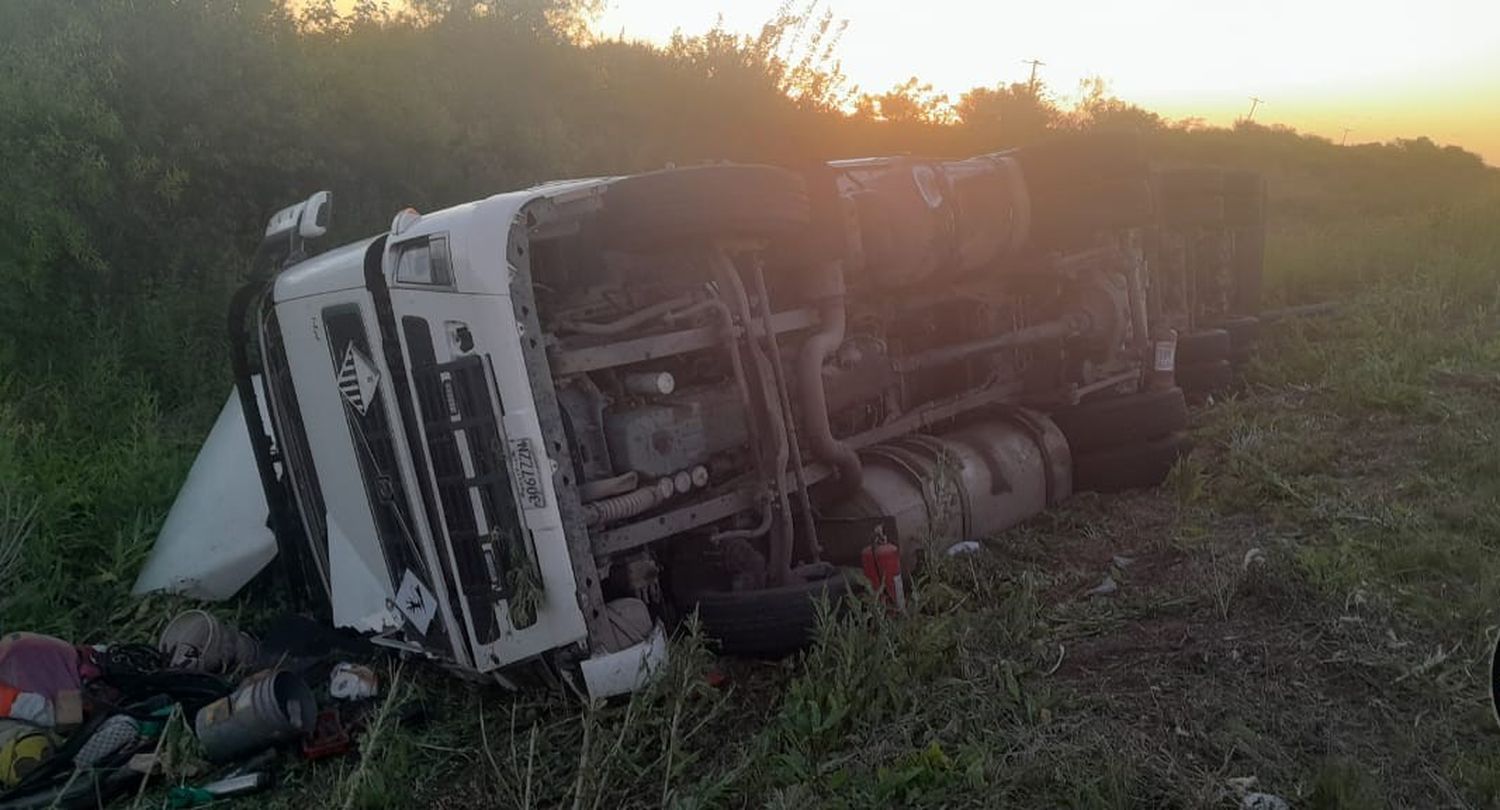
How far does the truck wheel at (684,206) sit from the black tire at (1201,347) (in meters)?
5.23

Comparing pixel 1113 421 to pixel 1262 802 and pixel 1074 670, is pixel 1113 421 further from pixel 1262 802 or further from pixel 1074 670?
pixel 1262 802

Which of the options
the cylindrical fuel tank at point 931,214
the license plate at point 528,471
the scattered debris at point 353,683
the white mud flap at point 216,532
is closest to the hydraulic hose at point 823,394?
the cylindrical fuel tank at point 931,214

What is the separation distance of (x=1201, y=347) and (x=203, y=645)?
671cm

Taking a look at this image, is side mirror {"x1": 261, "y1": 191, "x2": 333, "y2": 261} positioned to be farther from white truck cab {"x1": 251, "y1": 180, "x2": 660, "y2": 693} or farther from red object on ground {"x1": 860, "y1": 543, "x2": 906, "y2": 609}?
red object on ground {"x1": 860, "y1": 543, "x2": 906, "y2": 609}

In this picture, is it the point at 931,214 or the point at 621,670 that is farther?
the point at 931,214

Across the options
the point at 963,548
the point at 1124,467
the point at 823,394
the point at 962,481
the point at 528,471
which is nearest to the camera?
the point at 528,471

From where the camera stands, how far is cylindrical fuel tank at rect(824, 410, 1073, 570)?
4773 mm

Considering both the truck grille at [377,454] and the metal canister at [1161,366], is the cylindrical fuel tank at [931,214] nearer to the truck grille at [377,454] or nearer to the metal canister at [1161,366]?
the metal canister at [1161,366]

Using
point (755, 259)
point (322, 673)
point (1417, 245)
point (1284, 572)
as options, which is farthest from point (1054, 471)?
point (1417, 245)

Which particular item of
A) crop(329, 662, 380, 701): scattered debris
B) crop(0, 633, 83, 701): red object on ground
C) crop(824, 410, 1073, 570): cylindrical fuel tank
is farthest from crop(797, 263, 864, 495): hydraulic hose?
crop(0, 633, 83, 701): red object on ground

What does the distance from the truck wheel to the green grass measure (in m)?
1.40

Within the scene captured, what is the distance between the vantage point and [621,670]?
3.67 metres

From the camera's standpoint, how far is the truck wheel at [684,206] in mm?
3930

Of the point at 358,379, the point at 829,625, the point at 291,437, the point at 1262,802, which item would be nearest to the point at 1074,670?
the point at 829,625
